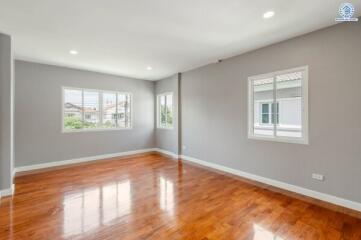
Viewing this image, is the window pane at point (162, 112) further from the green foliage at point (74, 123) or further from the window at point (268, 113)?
the window at point (268, 113)

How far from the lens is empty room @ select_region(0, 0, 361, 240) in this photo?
2.38 metres

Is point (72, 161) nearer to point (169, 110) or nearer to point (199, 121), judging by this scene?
point (169, 110)

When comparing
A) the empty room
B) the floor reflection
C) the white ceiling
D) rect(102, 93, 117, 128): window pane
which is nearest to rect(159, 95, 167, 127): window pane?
the empty room

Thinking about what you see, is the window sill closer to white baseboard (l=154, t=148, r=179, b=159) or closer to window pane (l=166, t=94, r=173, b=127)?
white baseboard (l=154, t=148, r=179, b=159)

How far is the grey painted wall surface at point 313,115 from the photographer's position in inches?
107

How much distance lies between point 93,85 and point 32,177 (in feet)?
9.65

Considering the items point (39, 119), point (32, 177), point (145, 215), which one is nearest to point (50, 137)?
point (39, 119)

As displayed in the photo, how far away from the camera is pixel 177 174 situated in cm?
440

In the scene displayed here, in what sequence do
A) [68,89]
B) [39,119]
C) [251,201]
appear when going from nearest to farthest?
[251,201] → [39,119] → [68,89]

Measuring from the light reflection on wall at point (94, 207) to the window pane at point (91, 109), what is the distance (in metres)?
2.78

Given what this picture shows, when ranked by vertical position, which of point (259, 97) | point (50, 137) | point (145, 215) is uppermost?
point (259, 97)

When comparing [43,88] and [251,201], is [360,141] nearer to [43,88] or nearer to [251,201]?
[251,201]

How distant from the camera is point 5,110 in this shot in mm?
A: 3160

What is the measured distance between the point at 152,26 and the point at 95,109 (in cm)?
392
